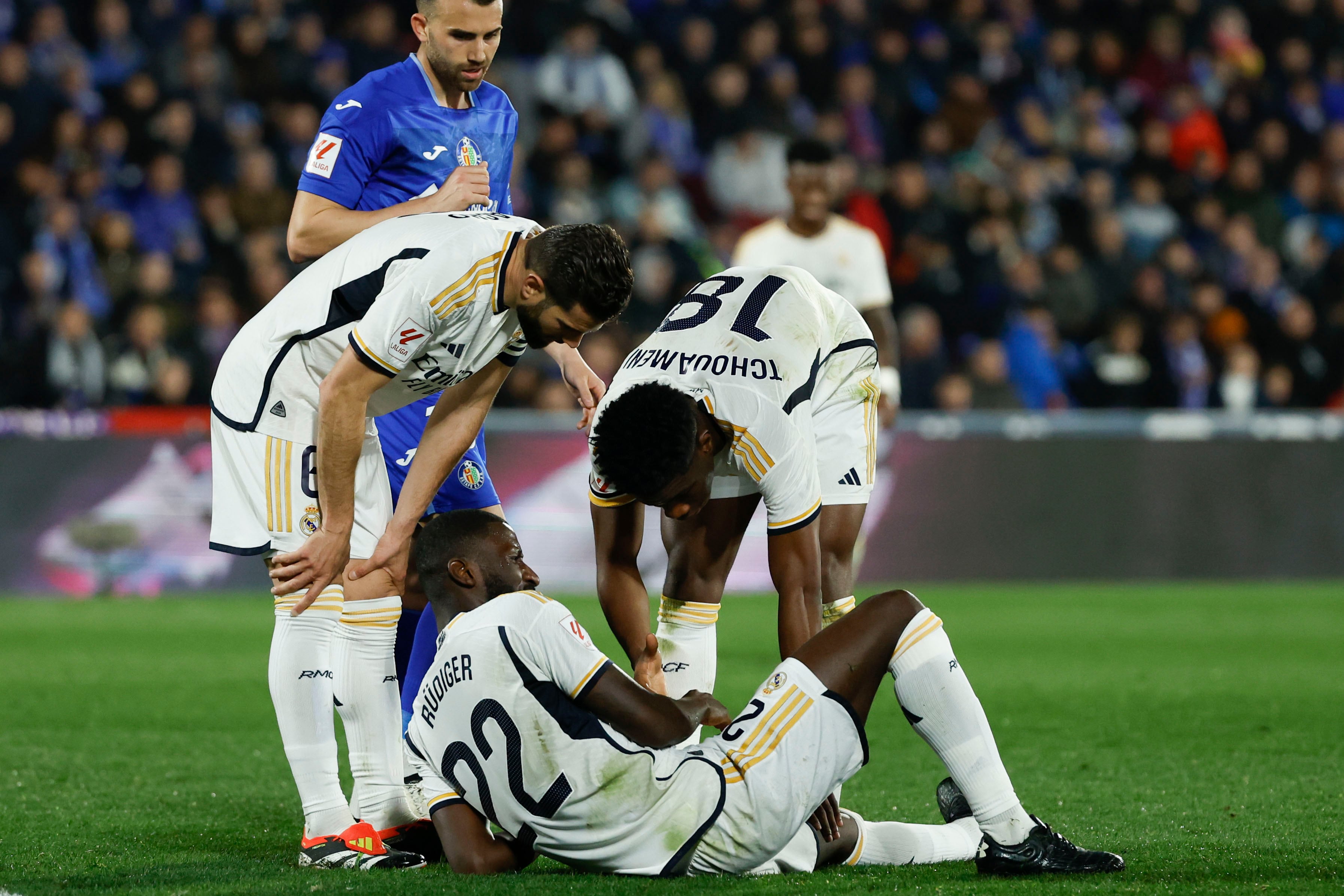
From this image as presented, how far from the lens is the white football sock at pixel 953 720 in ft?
12.3

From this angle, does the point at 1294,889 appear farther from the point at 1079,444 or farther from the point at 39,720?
the point at 1079,444

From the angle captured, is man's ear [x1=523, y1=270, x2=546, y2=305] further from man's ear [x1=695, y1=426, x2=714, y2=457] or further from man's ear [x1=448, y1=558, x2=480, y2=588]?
man's ear [x1=448, y1=558, x2=480, y2=588]

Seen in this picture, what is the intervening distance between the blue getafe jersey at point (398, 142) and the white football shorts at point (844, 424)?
47.9 inches

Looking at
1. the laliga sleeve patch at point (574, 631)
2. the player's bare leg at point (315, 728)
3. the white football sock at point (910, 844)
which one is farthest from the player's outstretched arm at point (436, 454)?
the white football sock at point (910, 844)

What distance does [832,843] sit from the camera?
4.03 m

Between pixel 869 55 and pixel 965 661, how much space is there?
29.7 feet

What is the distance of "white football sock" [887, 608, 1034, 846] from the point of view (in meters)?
3.76

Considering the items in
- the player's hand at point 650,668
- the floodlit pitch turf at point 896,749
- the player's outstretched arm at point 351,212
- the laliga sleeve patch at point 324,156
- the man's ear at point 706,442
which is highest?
the laliga sleeve patch at point 324,156

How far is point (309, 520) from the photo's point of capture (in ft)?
14.2

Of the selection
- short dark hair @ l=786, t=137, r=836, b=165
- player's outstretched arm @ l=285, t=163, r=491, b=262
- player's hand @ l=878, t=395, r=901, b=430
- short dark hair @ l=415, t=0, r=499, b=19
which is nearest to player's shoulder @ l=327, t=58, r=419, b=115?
short dark hair @ l=415, t=0, r=499, b=19

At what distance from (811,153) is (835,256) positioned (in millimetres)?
547

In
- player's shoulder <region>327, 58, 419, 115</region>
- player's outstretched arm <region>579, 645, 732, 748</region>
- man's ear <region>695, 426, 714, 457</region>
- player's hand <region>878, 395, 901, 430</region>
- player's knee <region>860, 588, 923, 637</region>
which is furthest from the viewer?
player's hand <region>878, 395, 901, 430</region>

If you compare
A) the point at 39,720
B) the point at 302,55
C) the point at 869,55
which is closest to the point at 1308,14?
the point at 869,55

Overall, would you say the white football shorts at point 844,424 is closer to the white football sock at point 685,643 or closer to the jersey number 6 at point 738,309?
the jersey number 6 at point 738,309
